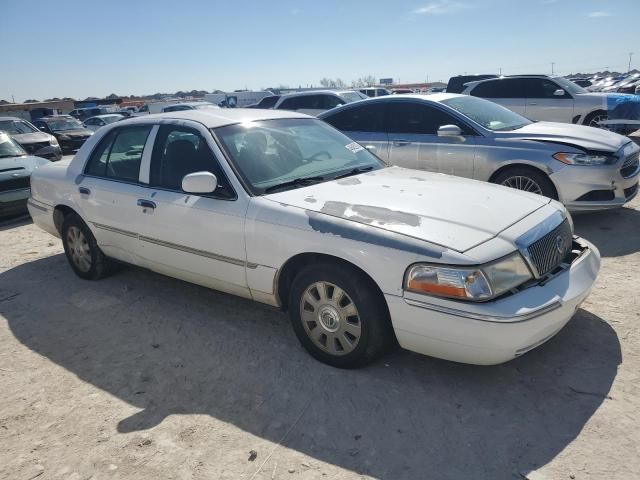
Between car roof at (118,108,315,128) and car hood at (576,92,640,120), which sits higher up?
car roof at (118,108,315,128)

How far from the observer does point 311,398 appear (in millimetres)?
2980

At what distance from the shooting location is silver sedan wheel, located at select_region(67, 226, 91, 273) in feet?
16.3

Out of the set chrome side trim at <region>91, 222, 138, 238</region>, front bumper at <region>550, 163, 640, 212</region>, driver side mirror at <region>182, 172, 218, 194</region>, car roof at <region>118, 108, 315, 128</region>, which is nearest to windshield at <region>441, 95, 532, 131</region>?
front bumper at <region>550, 163, 640, 212</region>

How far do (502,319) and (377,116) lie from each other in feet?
16.1

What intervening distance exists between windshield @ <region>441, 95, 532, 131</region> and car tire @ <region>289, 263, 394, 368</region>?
4.04 metres

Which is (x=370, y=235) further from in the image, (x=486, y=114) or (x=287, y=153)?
(x=486, y=114)

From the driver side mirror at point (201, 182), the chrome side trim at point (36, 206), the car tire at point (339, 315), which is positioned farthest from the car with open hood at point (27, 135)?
the car tire at point (339, 315)

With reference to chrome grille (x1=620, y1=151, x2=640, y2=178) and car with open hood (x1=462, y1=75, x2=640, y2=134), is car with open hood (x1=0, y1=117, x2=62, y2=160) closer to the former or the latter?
car with open hood (x1=462, y1=75, x2=640, y2=134)

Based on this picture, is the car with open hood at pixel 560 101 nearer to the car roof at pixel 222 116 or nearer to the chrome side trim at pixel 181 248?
the car roof at pixel 222 116

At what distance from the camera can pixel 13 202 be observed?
25.9ft

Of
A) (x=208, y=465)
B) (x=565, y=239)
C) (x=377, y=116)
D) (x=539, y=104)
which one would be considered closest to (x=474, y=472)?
(x=208, y=465)

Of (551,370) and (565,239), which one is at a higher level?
(565,239)

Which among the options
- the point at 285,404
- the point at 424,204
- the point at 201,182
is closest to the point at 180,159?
the point at 201,182

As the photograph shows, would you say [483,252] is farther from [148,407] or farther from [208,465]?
[148,407]
